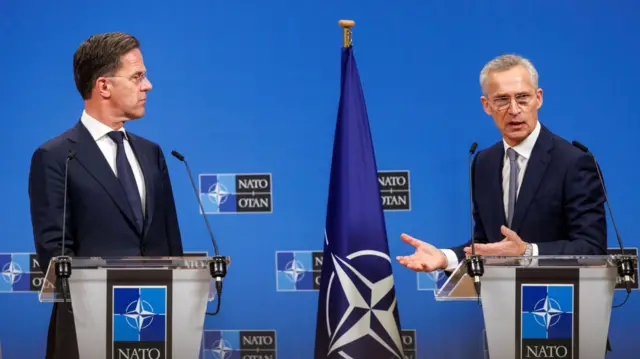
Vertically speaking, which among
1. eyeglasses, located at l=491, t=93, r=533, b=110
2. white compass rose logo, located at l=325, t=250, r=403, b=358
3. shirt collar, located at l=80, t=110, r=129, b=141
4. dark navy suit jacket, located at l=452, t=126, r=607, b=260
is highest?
eyeglasses, located at l=491, t=93, r=533, b=110

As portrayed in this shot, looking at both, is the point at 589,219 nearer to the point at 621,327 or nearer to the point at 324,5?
the point at 621,327

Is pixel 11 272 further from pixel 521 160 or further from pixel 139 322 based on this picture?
pixel 521 160

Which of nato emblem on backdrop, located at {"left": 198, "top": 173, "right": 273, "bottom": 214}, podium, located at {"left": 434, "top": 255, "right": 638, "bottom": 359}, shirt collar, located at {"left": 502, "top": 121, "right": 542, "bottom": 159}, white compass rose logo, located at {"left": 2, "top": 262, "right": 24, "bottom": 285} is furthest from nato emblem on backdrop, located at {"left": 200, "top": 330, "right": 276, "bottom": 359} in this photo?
podium, located at {"left": 434, "top": 255, "right": 638, "bottom": 359}

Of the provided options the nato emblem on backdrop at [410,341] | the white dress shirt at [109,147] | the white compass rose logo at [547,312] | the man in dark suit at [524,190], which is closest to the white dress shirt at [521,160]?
the man in dark suit at [524,190]

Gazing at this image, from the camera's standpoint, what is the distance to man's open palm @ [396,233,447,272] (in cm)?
332

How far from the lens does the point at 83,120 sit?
12.4 feet

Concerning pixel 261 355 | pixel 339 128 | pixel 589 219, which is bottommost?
pixel 261 355

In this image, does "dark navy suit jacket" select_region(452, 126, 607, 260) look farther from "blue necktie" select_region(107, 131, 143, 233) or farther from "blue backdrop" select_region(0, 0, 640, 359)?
"blue necktie" select_region(107, 131, 143, 233)

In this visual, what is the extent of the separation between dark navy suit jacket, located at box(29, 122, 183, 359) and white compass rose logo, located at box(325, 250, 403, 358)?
79 centimetres

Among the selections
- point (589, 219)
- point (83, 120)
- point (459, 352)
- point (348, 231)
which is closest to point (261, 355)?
point (459, 352)

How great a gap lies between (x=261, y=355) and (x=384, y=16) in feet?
6.54

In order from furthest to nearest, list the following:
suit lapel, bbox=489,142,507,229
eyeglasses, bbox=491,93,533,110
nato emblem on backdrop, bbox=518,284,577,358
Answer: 1. eyeglasses, bbox=491,93,533,110
2. suit lapel, bbox=489,142,507,229
3. nato emblem on backdrop, bbox=518,284,577,358

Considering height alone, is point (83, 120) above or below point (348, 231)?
above

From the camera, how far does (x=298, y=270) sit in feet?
16.3
